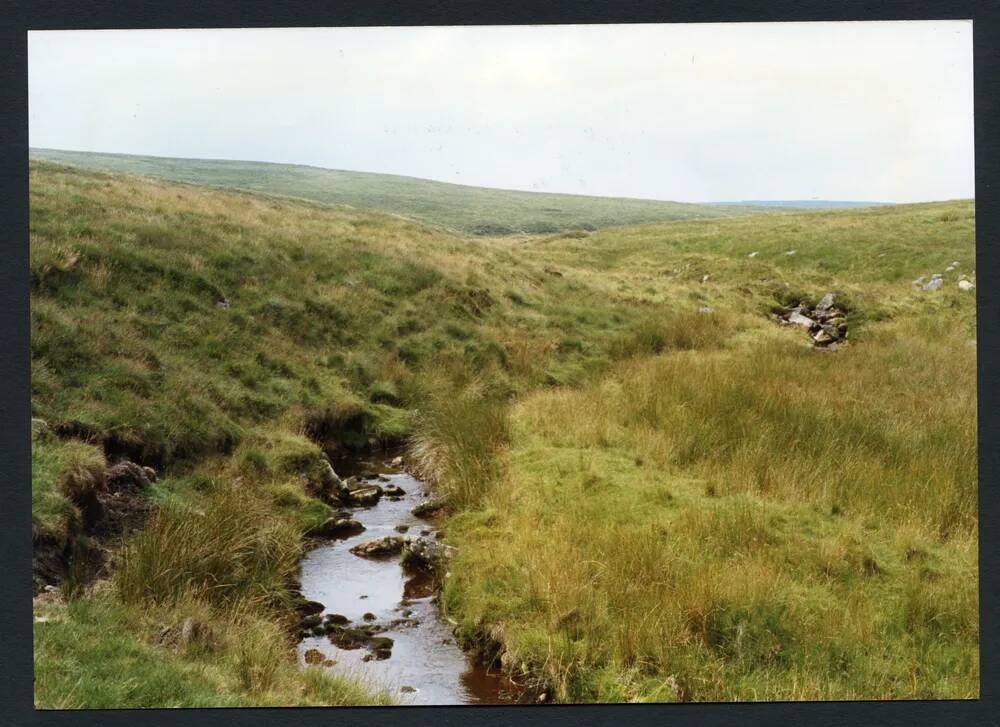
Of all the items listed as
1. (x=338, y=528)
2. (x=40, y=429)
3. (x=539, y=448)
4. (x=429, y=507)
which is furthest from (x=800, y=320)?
(x=40, y=429)

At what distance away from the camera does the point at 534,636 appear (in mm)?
5855

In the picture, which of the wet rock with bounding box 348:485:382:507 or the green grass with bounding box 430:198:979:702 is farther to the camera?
the wet rock with bounding box 348:485:382:507

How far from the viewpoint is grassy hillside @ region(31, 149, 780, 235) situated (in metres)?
23.8

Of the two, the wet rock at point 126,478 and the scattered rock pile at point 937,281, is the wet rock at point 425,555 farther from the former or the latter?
the scattered rock pile at point 937,281

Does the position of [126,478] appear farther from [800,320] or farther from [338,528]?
[800,320]

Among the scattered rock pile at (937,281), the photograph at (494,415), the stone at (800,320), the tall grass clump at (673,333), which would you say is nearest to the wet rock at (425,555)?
the photograph at (494,415)

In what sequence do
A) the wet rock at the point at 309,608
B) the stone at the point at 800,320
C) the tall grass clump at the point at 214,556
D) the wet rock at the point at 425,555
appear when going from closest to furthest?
the tall grass clump at the point at 214,556 < the wet rock at the point at 309,608 < the wet rock at the point at 425,555 < the stone at the point at 800,320

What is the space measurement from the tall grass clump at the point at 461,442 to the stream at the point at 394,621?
566mm

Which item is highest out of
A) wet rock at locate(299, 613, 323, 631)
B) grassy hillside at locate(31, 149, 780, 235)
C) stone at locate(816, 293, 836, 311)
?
grassy hillside at locate(31, 149, 780, 235)

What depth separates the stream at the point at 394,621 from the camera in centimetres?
577

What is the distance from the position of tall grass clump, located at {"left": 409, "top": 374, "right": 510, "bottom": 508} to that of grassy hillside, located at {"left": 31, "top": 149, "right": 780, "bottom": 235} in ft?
34.2

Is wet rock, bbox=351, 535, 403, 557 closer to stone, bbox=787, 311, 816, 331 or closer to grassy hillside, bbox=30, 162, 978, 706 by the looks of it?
grassy hillside, bbox=30, 162, 978, 706

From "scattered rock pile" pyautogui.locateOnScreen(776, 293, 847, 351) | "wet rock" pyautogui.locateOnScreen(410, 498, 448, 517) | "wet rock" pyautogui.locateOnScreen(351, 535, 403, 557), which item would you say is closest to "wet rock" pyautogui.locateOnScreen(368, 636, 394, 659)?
"wet rock" pyautogui.locateOnScreen(351, 535, 403, 557)

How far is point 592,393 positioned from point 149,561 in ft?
20.8
